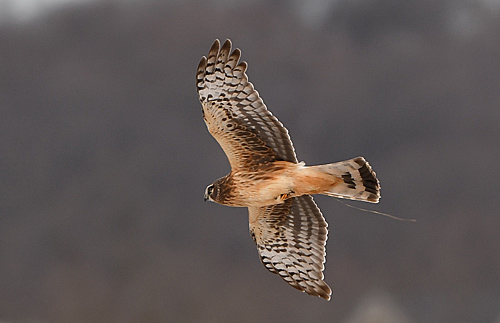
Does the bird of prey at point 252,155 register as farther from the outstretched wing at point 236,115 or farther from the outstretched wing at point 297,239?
the outstretched wing at point 297,239

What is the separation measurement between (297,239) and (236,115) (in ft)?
5.32

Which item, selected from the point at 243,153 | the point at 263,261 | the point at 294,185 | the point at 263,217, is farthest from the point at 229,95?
the point at 263,261

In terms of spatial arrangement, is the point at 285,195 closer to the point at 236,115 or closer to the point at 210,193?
the point at 210,193

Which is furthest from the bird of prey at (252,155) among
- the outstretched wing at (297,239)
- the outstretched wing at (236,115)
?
the outstretched wing at (297,239)

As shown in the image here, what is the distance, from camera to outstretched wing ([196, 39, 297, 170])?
18.9ft

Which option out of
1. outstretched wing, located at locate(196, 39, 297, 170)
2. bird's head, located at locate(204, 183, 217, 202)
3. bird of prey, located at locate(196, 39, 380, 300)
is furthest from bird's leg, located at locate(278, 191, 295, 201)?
bird's head, located at locate(204, 183, 217, 202)

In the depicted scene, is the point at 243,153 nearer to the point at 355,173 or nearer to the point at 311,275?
the point at 355,173

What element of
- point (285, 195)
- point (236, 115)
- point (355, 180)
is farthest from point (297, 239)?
point (236, 115)

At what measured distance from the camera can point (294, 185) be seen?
235 inches

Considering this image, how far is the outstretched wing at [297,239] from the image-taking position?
6.60 metres

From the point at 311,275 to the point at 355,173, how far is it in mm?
1392

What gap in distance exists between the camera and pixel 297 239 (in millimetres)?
6676

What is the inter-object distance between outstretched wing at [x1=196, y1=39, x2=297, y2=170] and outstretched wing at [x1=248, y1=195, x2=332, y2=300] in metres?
0.73

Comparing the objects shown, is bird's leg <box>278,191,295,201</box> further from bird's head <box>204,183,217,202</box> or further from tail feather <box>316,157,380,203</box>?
bird's head <box>204,183,217,202</box>
